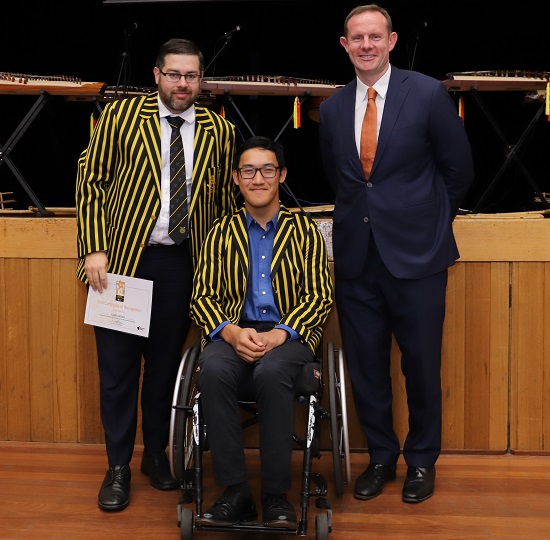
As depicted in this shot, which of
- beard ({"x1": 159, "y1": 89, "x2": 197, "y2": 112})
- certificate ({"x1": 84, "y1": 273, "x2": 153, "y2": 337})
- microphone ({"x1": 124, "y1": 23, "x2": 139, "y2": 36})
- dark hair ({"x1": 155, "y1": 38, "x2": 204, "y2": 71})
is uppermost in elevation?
microphone ({"x1": 124, "y1": 23, "x2": 139, "y2": 36})

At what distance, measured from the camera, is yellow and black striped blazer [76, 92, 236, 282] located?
266cm

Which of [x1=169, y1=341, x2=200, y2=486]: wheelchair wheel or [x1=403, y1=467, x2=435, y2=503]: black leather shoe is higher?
[x1=169, y1=341, x2=200, y2=486]: wheelchair wheel

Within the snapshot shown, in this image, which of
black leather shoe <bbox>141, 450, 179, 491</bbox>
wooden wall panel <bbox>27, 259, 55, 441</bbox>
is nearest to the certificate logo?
black leather shoe <bbox>141, 450, 179, 491</bbox>

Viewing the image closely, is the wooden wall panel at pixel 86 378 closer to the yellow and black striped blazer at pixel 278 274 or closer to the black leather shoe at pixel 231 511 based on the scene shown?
the yellow and black striped blazer at pixel 278 274

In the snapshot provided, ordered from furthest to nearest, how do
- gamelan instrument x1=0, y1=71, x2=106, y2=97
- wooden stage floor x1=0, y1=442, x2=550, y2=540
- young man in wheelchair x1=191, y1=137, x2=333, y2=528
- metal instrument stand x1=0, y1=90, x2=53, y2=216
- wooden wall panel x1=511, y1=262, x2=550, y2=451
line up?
gamelan instrument x1=0, y1=71, x2=106, y2=97
metal instrument stand x1=0, y1=90, x2=53, y2=216
wooden wall panel x1=511, y1=262, x2=550, y2=451
wooden stage floor x1=0, y1=442, x2=550, y2=540
young man in wheelchair x1=191, y1=137, x2=333, y2=528

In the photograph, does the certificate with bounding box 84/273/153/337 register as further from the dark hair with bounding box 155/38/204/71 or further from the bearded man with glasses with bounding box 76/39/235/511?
the dark hair with bounding box 155/38/204/71

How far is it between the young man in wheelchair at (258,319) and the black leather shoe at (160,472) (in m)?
0.43

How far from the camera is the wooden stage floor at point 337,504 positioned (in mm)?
2514

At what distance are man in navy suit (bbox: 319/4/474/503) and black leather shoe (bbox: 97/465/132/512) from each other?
74 centimetres

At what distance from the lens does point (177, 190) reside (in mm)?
2676

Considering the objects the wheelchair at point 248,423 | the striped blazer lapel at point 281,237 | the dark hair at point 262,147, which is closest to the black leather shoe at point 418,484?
the wheelchair at point 248,423

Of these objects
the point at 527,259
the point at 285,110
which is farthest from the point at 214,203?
the point at 285,110

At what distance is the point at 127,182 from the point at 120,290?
0.33 m

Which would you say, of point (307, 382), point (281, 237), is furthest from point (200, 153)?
point (307, 382)
